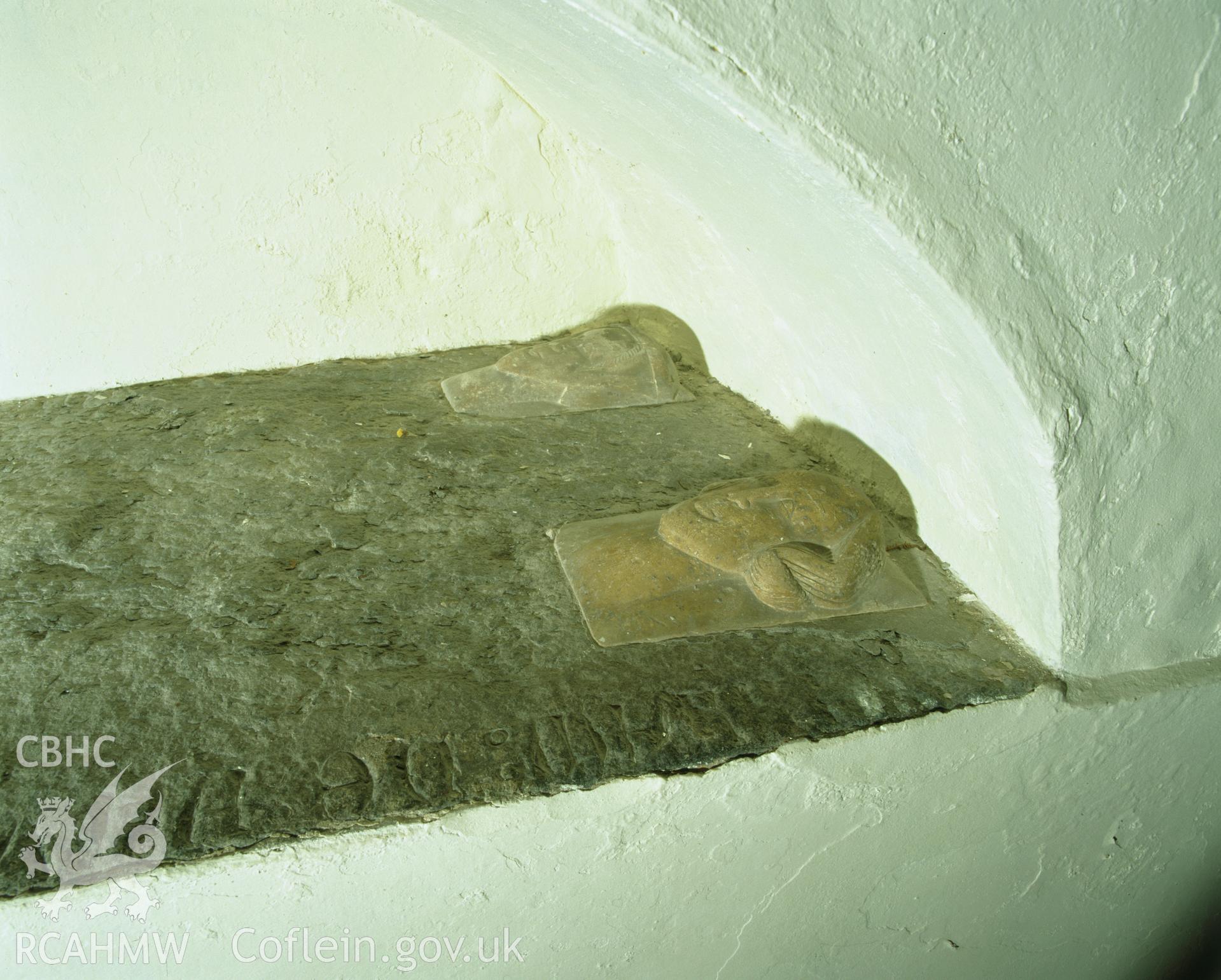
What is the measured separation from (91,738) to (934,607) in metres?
1.51

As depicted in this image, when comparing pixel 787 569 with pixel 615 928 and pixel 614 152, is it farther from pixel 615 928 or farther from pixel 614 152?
pixel 614 152

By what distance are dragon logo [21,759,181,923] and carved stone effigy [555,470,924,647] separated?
789 millimetres

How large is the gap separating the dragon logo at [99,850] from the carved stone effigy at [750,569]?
0.79 m

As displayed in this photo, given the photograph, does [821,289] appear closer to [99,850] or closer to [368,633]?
[368,633]

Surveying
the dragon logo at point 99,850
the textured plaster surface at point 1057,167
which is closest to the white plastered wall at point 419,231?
the textured plaster surface at point 1057,167

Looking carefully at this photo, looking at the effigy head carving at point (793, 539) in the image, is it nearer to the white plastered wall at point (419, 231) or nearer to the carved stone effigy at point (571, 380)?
the white plastered wall at point (419, 231)

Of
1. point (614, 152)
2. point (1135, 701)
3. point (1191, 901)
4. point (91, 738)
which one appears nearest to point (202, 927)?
point (91, 738)

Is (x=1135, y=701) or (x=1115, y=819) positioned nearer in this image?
(x=1135, y=701)

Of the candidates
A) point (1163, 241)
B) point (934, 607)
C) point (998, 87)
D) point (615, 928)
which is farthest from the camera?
point (934, 607)

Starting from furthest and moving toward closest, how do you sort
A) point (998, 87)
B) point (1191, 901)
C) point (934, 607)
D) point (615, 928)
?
point (1191, 901), point (934, 607), point (615, 928), point (998, 87)

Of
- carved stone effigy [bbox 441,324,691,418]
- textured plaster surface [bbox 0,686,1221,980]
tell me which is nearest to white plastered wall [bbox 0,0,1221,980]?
textured plaster surface [bbox 0,686,1221,980]

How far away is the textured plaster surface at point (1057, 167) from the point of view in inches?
51.7

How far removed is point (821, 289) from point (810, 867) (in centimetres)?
110

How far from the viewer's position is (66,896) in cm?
138
